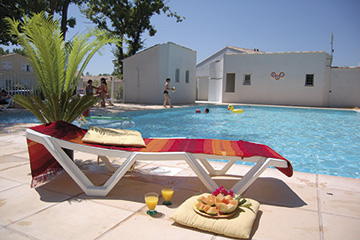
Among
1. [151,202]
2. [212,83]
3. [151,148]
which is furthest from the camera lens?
[212,83]

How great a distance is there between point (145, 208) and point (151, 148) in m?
0.70

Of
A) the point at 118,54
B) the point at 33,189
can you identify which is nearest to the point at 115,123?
the point at 33,189

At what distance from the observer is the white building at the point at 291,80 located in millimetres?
19453

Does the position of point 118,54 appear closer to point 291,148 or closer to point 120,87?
point 120,87

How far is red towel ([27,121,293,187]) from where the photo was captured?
10.0 ft

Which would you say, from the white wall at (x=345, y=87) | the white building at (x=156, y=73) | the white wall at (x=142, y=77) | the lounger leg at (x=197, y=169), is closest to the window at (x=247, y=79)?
the white building at (x=156, y=73)

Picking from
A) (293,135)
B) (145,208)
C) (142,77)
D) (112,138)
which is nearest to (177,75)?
(142,77)

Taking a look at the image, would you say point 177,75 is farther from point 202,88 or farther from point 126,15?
point 202,88

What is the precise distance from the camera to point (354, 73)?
763 inches

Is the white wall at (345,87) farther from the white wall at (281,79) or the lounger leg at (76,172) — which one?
the lounger leg at (76,172)

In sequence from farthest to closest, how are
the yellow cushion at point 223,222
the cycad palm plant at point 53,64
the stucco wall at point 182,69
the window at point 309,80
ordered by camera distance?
1. the window at point 309,80
2. the stucco wall at point 182,69
3. the cycad palm plant at point 53,64
4. the yellow cushion at point 223,222

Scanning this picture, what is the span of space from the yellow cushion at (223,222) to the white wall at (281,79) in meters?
19.5

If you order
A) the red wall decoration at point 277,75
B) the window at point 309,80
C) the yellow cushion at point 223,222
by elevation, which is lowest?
the yellow cushion at point 223,222

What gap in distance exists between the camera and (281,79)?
20484mm
